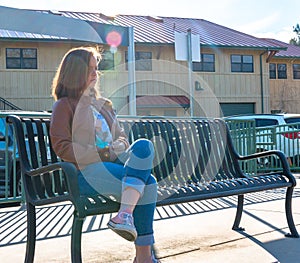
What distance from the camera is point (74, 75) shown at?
3.22 meters

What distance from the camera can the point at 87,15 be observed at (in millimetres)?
30562

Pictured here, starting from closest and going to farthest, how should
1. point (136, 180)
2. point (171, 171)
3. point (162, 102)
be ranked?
1. point (136, 180)
2. point (171, 171)
3. point (162, 102)

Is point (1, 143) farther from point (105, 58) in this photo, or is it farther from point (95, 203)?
point (105, 58)

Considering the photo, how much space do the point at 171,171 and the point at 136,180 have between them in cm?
147

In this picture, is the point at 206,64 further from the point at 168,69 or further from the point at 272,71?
the point at 272,71

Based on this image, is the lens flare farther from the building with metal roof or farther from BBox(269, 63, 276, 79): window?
BBox(269, 63, 276, 79): window

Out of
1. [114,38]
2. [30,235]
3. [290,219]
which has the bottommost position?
[290,219]

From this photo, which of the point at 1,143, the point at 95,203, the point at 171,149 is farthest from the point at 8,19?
the point at 95,203

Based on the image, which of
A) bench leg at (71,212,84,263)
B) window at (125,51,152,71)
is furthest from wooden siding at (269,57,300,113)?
bench leg at (71,212,84,263)

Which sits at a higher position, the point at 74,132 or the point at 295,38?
the point at 295,38

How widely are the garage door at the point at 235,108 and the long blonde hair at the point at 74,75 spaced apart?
27034mm

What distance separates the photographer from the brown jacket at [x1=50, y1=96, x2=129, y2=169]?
3062 mm

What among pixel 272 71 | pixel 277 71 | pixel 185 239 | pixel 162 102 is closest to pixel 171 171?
pixel 185 239

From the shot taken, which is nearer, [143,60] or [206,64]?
[143,60]
